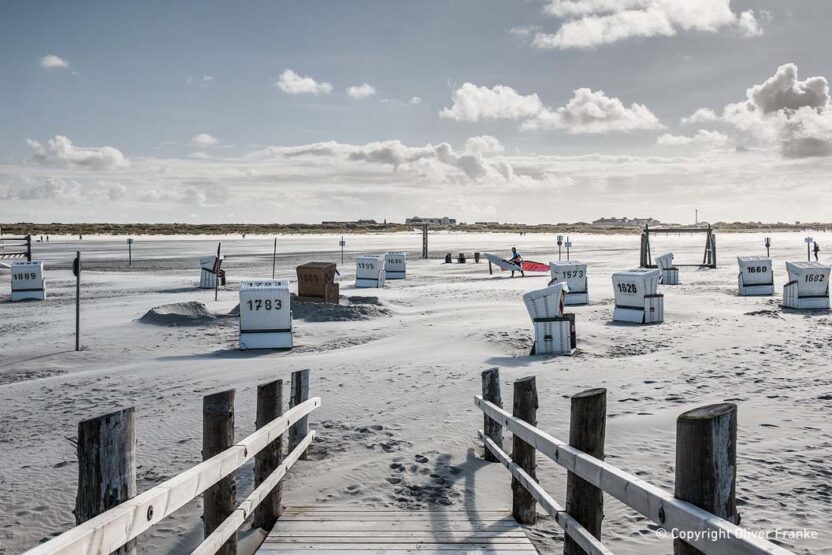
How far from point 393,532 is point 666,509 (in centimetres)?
271

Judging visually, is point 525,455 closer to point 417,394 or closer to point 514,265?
point 417,394

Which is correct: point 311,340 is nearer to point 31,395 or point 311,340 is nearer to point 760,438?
point 31,395

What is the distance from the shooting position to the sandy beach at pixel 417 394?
6117mm

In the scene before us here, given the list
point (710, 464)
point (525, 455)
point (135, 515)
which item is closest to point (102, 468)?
point (135, 515)

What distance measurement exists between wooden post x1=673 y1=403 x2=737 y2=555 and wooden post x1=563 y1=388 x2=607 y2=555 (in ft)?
3.78

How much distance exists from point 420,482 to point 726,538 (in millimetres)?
4386

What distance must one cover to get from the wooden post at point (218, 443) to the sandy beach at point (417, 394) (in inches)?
48.2

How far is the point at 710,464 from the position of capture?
2771 millimetres

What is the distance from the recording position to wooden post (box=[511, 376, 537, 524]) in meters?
5.47

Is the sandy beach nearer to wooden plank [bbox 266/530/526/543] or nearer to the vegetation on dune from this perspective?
wooden plank [bbox 266/530/526/543]

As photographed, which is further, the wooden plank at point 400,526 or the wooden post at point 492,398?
the wooden post at point 492,398

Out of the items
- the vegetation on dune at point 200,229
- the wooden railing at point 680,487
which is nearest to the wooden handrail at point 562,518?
the wooden railing at point 680,487

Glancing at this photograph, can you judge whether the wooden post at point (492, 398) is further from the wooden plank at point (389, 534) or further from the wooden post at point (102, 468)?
the wooden post at point (102, 468)

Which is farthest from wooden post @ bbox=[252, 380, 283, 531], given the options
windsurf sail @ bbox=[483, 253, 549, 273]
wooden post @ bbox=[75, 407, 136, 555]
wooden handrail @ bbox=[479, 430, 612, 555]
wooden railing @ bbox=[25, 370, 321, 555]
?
windsurf sail @ bbox=[483, 253, 549, 273]
